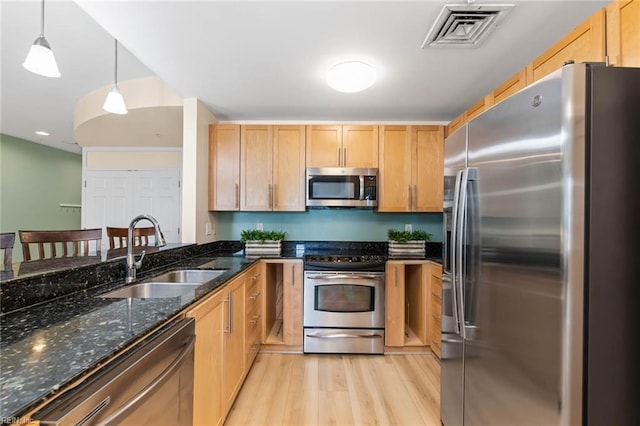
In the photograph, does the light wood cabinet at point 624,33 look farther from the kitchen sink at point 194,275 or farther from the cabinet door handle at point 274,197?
the cabinet door handle at point 274,197

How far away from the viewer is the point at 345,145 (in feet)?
10.1

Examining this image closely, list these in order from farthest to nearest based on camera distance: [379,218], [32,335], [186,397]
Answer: [379,218] → [186,397] → [32,335]

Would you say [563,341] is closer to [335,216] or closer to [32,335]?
[32,335]

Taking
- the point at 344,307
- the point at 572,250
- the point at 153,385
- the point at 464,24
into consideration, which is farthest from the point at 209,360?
the point at 464,24

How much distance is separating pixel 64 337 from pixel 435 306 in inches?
101

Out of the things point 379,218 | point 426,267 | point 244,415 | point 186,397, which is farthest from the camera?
point 379,218

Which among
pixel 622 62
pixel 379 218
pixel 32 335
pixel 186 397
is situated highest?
pixel 622 62

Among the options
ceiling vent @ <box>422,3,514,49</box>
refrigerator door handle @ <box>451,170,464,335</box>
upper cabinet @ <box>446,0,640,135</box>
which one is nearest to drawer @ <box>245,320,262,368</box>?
refrigerator door handle @ <box>451,170,464,335</box>

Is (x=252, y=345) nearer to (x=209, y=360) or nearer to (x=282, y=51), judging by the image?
(x=209, y=360)

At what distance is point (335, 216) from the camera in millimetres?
3389

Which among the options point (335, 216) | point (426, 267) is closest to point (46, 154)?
point (335, 216)

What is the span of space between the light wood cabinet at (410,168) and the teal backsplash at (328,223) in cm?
32

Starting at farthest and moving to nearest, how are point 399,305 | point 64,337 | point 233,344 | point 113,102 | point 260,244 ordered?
1. point 260,244
2. point 399,305
3. point 113,102
4. point 233,344
5. point 64,337

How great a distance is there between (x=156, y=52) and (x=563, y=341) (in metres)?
2.61
